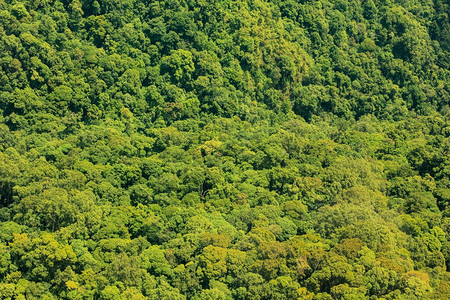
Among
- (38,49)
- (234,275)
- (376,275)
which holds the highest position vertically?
(376,275)

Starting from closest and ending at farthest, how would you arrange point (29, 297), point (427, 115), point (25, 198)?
point (29, 297) < point (25, 198) < point (427, 115)

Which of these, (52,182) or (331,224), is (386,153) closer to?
(331,224)

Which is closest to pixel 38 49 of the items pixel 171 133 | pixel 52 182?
pixel 171 133

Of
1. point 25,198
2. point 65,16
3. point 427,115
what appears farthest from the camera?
point 427,115

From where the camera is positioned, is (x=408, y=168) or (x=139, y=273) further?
(x=408, y=168)

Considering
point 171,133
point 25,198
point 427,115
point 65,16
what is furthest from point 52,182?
point 427,115

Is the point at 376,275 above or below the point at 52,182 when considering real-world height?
above
